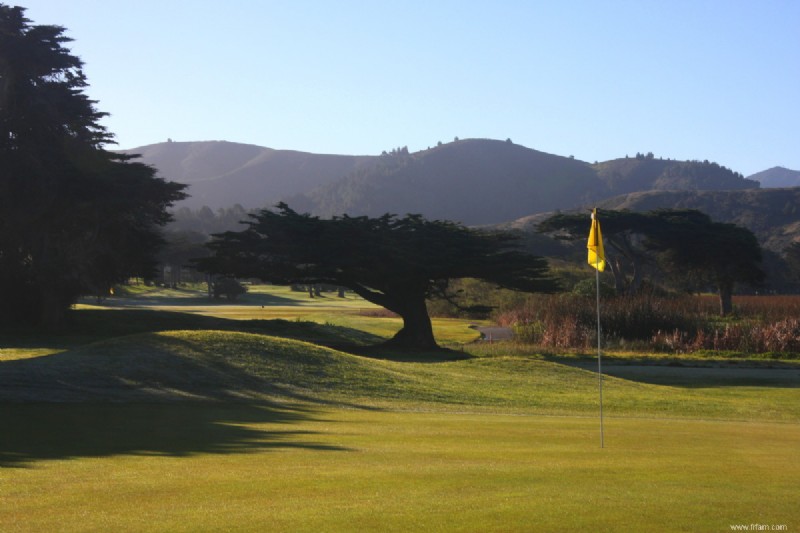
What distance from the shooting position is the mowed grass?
25.1 feet

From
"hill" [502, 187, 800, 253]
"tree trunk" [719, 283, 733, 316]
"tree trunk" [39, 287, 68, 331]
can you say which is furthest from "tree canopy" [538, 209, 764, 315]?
"hill" [502, 187, 800, 253]

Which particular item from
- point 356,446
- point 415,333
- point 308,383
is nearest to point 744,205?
point 415,333

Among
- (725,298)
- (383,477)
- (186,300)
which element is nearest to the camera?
(383,477)

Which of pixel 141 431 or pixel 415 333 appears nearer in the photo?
pixel 141 431

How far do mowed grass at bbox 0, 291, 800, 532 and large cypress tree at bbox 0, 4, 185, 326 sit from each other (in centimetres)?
1838

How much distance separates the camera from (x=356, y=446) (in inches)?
481

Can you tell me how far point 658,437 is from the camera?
14320mm

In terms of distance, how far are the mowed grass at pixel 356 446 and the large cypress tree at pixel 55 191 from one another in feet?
60.3

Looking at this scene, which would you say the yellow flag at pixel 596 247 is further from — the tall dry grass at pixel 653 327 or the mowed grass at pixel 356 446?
the tall dry grass at pixel 653 327

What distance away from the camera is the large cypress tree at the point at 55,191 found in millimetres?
40688

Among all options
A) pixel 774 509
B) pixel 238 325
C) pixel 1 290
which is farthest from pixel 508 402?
pixel 1 290

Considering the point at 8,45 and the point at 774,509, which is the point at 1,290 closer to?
the point at 8,45

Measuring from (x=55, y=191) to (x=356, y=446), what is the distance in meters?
32.6

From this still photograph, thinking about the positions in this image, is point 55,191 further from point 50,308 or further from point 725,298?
point 725,298
